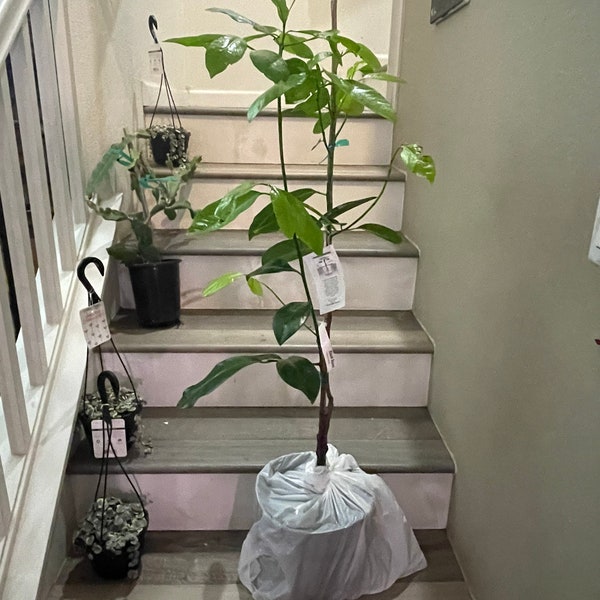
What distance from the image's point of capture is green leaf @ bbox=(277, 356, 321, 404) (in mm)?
1098

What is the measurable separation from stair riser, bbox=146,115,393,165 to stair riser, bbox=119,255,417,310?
63 cm

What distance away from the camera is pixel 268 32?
0.92 metres

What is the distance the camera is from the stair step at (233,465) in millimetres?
1383

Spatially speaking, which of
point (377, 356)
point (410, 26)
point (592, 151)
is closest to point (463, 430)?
point (377, 356)

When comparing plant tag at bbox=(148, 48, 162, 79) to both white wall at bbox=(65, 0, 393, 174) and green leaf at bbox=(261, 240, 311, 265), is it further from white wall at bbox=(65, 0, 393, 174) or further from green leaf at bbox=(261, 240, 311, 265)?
green leaf at bbox=(261, 240, 311, 265)

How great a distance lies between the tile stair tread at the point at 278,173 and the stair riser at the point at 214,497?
104 centimetres

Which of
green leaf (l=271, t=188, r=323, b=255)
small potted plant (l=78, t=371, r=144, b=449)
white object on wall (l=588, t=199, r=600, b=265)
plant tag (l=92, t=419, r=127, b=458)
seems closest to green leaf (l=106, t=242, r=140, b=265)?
small potted plant (l=78, t=371, r=144, b=449)

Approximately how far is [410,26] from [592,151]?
56.1 inches

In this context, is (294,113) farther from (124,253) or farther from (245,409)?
(245,409)

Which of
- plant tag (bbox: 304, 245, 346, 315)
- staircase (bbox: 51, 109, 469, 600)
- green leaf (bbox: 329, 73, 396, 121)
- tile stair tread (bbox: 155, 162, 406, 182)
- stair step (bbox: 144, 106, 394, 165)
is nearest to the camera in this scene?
green leaf (bbox: 329, 73, 396, 121)

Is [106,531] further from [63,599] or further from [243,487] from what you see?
[243,487]

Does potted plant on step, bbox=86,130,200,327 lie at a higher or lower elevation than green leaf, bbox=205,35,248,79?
lower

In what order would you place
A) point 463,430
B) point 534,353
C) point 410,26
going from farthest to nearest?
point 410,26 → point 463,430 → point 534,353

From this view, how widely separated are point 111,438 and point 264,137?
A: 135 cm
